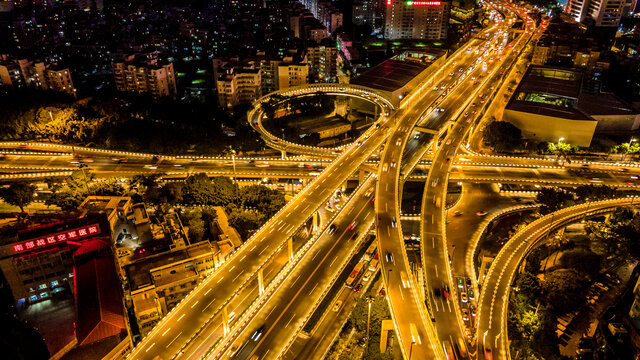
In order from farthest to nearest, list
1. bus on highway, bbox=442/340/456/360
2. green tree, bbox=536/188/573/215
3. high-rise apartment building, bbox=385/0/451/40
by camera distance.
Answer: high-rise apartment building, bbox=385/0/451/40
green tree, bbox=536/188/573/215
bus on highway, bbox=442/340/456/360

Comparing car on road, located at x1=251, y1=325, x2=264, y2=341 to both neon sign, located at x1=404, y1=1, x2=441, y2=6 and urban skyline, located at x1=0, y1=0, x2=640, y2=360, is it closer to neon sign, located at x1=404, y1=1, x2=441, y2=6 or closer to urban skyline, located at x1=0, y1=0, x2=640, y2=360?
urban skyline, located at x1=0, y1=0, x2=640, y2=360

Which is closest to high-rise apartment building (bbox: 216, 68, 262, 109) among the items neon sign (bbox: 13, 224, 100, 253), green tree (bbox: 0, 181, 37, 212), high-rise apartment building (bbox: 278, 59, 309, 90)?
high-rise apartment building (bbox: 278, 59, 309, 90)

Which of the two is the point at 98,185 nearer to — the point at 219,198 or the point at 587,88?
the point at 219,198

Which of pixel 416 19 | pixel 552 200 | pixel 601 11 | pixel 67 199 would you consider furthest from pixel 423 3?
pixel 67 199

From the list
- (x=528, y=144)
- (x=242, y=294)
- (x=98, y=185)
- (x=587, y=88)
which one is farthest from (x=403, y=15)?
(x=242, y=294)

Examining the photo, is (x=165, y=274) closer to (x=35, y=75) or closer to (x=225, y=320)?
(x=225, y=320)

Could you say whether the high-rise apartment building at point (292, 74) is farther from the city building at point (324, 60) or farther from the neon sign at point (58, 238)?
the neon sign at point (58, 238)
